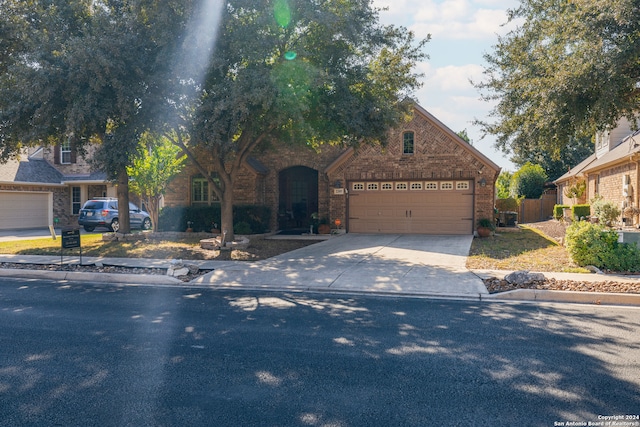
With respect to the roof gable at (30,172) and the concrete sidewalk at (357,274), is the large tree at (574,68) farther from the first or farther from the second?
the roof gable at (30,172)

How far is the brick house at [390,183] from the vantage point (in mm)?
19688

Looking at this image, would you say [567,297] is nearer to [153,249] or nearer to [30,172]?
[153,249]

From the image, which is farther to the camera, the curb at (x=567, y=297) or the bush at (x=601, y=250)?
the bush at (x=601, y=250)

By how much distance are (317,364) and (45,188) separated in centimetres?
2771

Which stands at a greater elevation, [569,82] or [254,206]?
[569,82]

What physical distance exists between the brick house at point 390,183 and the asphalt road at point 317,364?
12276 mm

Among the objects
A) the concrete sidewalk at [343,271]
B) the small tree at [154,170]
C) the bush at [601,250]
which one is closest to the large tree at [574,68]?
the bush at [601,250]

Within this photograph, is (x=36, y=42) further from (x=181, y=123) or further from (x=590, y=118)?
(x=590, y=118)

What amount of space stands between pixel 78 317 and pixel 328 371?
4625 millimetres

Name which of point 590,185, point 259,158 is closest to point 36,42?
point 259,158

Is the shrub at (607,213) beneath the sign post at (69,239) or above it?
above

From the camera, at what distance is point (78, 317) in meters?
7.31

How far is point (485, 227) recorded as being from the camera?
63.0ft

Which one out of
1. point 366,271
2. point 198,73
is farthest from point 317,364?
point 198,73
